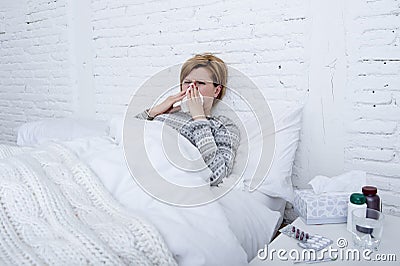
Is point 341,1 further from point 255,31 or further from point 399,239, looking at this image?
point 399,239

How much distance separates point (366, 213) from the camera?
995mm

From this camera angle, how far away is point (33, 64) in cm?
245

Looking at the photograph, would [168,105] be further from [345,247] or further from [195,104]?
[345,247]

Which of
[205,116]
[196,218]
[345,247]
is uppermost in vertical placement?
[205,116]

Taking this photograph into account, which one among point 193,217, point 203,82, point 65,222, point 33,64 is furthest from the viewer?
point 33,64

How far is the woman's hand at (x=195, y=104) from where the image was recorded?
1.46 m

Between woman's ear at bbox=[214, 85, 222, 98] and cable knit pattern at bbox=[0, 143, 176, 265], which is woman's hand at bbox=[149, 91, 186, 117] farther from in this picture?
cable knit pattern at bbox=[0, 143, 176, 265]

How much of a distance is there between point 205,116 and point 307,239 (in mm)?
684

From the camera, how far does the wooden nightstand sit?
857mm

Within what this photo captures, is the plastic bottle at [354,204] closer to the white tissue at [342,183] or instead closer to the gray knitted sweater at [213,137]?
the white tissue at [342,183]

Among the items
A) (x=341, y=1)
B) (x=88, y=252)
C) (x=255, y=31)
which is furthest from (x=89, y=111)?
(x=88, y=252)

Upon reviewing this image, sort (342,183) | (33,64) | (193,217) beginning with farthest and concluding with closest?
(33,64) < (342,183) < (193,217)

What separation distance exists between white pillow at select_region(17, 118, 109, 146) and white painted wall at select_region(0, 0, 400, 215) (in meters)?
0.26

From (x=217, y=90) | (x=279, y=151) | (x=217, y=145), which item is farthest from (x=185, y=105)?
(x=279, y=151)
